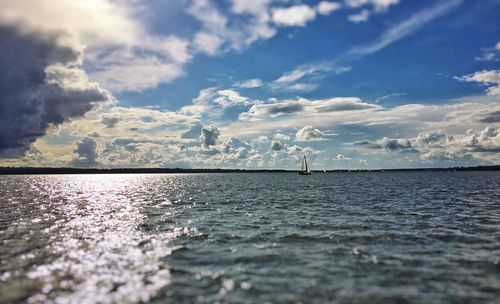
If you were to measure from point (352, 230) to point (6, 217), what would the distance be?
39.5 metres

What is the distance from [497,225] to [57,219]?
45869mm

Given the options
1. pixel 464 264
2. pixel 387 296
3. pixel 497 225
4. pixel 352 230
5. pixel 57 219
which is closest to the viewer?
pixel 387 296

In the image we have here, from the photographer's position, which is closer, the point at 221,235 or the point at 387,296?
the point at 387,296

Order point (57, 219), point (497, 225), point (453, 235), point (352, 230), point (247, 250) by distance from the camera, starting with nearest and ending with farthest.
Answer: point (247, 250), point (453, 235), point (352, 230), point (497, 225), point (57, 219)

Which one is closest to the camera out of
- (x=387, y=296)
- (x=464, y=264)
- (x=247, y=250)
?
(x=387, y=296)

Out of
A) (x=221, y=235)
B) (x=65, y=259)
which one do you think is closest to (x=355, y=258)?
(x=221, y=235)

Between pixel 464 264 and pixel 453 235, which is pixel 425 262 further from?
pixel 453 235

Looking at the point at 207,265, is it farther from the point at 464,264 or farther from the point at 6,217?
the point at 6,217

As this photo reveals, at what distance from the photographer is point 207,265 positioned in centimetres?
2066

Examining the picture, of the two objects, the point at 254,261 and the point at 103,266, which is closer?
the point at 103,266

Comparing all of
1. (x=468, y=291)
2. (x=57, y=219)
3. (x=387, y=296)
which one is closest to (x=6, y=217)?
(x=57, y=219)

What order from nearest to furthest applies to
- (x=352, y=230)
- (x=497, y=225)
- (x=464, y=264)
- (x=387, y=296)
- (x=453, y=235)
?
(x=387, y=296) < (x=464, y=264) < (x=453, y=235) < (x=352, y=230) < (x=497, y=225)

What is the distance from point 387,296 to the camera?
51.5 feet

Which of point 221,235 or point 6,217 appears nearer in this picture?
point 221,235
